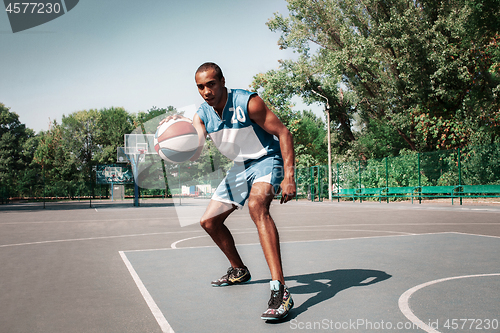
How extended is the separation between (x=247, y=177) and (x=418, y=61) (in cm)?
2319

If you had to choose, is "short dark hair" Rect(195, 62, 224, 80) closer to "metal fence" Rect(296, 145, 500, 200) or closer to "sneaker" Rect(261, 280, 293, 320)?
"sneaker" Rect(261, 280, 293, 320)

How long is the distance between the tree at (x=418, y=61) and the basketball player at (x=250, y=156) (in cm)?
2014

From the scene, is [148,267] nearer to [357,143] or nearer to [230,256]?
[230,256]

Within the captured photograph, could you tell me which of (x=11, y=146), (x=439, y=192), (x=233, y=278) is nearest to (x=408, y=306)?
(x=233, y=278)

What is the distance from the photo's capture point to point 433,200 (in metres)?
23.4

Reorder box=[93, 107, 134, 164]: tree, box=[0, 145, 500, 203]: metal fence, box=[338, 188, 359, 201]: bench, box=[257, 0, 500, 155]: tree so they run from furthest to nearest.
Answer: box=[93, 107, 134, 164]: tree
box=[338, 188, 359, 201]: bench
box=[257, 0, 500, 155]: tree
box=[0, 145, 500, 203]: metal fence

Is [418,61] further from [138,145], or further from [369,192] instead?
[138,145]

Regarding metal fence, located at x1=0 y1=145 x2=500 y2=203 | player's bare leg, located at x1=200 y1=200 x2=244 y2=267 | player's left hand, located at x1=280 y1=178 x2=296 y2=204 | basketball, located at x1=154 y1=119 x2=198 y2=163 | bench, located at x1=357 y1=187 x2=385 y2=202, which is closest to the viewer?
player's left hand, located at x1=280 y1=178 x2=296 y2=204

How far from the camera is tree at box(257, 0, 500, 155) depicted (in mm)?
23094

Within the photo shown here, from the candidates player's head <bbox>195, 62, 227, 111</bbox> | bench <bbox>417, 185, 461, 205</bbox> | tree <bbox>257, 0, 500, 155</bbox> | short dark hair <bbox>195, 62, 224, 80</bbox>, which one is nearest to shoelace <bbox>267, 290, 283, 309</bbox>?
player's head <bbox>195, 62, 227, 111</bbox>

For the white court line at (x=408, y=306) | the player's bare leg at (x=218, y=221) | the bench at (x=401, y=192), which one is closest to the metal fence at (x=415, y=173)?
the bench at (x=401, y=192)

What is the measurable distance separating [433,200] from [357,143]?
1157cm

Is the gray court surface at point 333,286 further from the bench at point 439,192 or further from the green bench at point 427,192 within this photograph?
the bench at point 439,192

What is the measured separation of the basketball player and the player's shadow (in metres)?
0.56
